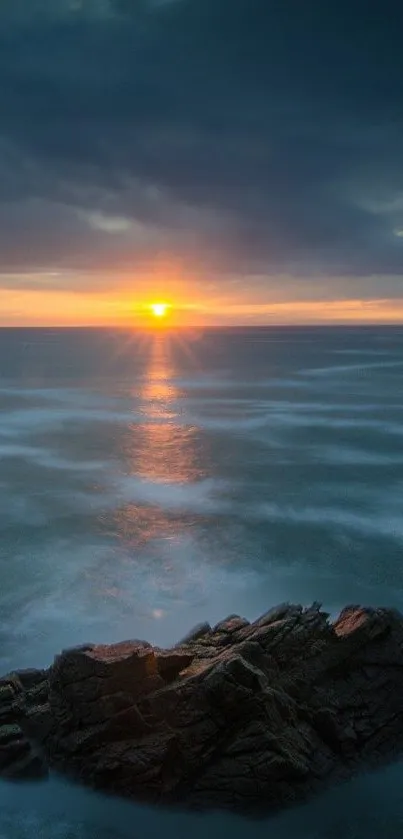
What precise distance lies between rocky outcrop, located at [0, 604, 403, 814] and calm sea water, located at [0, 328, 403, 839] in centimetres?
57

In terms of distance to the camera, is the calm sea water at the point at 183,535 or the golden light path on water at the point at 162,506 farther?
the golden light path on water at the point at 162,506

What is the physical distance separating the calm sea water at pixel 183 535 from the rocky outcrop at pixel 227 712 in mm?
566

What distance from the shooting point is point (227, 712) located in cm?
1505

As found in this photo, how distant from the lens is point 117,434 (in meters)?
57.1

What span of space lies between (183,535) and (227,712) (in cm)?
1676

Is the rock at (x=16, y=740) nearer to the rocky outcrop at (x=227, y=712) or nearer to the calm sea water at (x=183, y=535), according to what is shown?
the rocky outcrop at (x=227, y=712)

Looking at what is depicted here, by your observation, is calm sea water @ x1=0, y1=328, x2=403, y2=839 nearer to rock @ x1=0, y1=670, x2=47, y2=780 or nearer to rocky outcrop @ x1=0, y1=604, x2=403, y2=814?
rock @ x1=0, y1=670, x2=47, y2=780

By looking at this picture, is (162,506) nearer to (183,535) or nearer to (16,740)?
(183,535)

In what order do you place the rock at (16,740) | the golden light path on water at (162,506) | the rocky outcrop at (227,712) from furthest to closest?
1. the golden light path on water at (162,506)
2. the rock at (16,740)
3. the rocky outcrop at (227,712)

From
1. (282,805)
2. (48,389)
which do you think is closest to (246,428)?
(48,389)

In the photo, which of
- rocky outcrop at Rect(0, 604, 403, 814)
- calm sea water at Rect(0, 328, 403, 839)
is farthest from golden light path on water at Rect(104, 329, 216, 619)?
rocky outcrop at Rect(0, 604, 403, 814)

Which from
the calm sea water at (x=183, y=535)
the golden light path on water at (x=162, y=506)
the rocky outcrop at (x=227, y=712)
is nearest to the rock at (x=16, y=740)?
the rocky outcrop at (x=227, y=712)

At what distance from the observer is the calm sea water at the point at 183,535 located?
1484 centimetres

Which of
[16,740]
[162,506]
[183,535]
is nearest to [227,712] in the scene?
[16,740]
